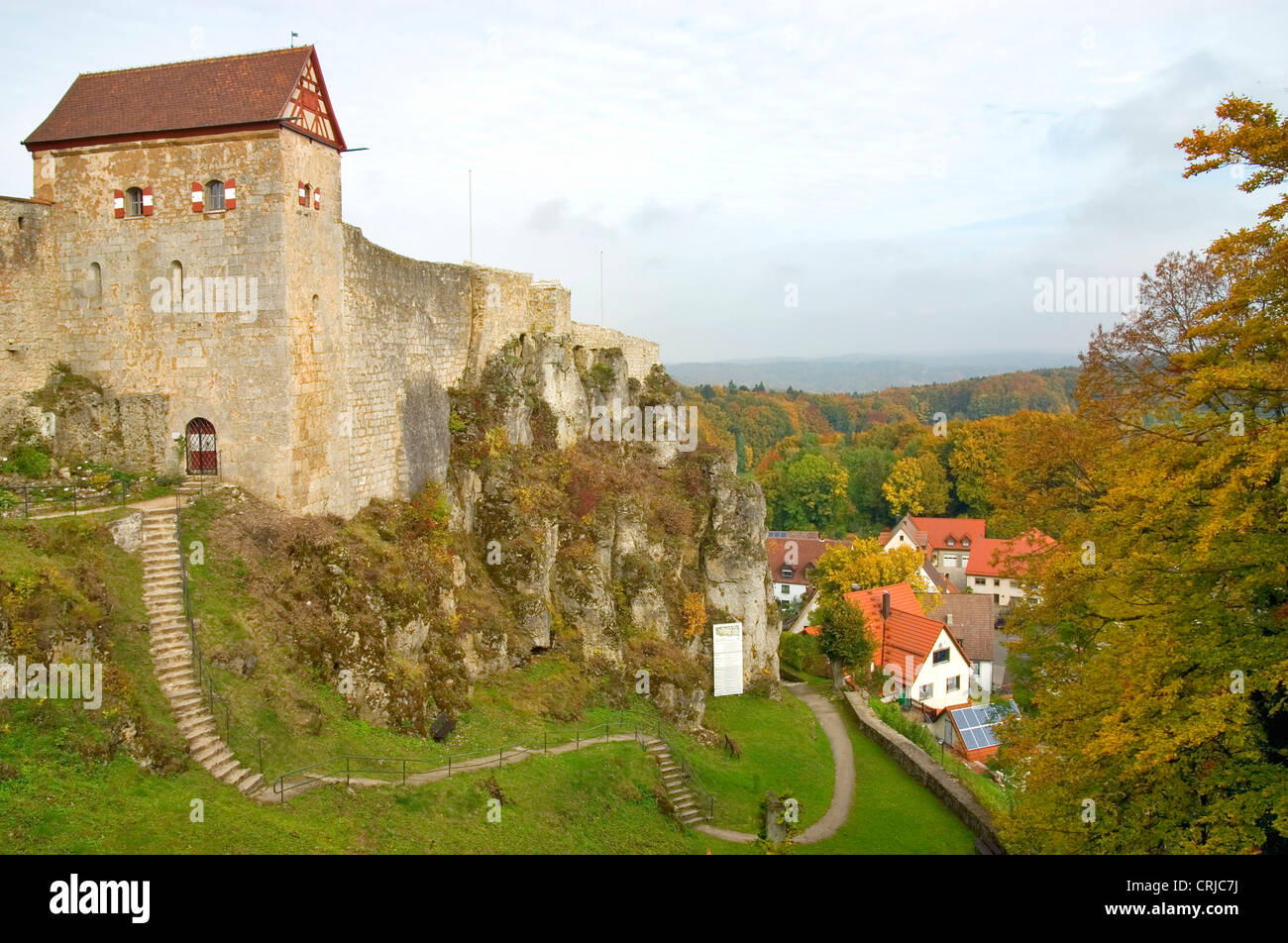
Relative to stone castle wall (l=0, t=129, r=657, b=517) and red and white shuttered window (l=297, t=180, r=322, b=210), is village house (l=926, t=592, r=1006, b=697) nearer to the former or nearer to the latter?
stone castle wall (l=0, t=129, r=657, b=517)

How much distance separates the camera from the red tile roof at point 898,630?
4341 cm

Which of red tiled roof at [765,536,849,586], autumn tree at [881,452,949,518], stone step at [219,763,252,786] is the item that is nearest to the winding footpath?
stone step at [219,763,252,786]

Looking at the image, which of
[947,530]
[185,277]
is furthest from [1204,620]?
[947,530]

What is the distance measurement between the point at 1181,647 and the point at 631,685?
1712cm

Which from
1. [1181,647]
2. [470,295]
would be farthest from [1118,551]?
[470,295]

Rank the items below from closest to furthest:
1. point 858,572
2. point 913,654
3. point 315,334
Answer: point 315,334, point 913,654, point 858,572

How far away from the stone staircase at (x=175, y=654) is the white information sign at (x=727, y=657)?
791 inches

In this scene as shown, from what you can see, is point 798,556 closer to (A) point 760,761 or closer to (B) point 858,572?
(B) point 858,572

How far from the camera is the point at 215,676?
16969 millimetres

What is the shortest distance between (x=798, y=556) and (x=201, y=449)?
61.4 m

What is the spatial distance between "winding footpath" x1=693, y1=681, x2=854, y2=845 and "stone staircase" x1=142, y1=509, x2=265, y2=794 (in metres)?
11.2

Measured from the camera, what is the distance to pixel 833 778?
92.7ft
